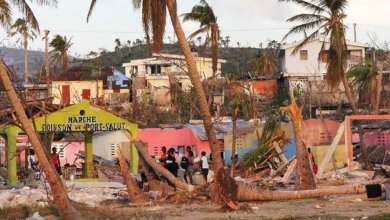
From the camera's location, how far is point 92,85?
69250 millimetres

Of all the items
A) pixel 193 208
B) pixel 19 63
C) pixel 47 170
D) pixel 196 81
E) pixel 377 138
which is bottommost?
pixel 193 208

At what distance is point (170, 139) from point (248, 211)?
24545mm

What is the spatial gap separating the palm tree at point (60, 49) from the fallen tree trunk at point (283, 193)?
5162 cm

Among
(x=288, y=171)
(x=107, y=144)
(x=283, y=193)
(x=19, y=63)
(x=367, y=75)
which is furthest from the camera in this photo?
(x=19, y=63)

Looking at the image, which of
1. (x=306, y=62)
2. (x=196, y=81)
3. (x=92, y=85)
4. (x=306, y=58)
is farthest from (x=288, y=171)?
(x=92, y=85)

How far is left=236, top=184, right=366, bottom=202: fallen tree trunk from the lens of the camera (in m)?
21.4

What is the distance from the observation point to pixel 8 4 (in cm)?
2059

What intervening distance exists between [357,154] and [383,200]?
1710 centimetres

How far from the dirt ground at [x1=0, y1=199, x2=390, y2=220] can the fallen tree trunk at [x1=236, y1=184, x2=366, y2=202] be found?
18 cm

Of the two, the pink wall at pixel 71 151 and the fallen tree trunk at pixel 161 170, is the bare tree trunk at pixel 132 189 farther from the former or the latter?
the pink wall at pixel 71 151

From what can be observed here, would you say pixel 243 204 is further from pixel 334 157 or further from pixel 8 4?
pixel 334 157

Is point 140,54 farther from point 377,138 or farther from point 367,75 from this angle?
point 377,138

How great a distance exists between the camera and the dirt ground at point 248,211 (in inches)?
722

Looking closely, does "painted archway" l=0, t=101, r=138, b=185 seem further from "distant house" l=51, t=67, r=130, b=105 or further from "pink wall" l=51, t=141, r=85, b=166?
"distant house" l=51, t=67, r=130, b=105
